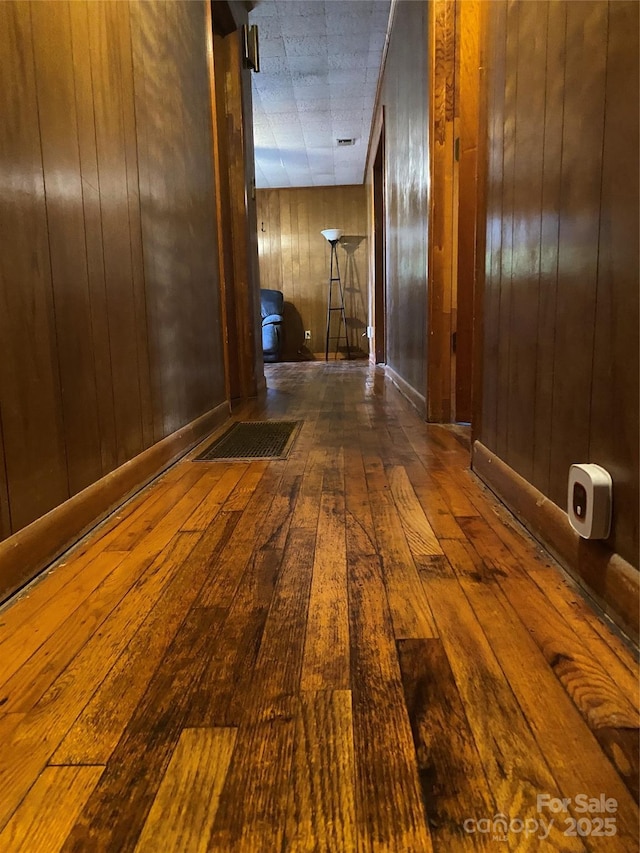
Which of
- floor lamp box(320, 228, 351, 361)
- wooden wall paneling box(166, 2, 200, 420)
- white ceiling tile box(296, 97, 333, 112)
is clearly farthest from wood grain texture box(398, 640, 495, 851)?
floor lamp box(320, 228, 351, 361)

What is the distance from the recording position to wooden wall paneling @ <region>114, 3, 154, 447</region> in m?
1.59

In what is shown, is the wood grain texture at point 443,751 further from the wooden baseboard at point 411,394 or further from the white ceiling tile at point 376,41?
the white ceiling tile at point 376,41

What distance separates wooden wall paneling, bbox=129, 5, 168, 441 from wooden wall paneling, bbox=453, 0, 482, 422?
1171mm

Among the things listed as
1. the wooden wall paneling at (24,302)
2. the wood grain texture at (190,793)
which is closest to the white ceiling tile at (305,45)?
the wooden wall paneling at (24,302)

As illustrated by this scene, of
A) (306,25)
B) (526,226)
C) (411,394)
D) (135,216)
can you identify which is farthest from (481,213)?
(306,25)

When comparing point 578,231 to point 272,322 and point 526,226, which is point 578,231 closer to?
point 526,226

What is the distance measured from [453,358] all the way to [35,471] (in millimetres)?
1875

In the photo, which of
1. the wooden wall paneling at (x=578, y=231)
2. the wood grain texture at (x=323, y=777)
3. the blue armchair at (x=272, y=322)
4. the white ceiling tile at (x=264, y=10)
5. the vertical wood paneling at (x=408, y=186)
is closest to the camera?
the wood grain texture at (x=323, y=777)

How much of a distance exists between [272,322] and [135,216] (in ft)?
18.4

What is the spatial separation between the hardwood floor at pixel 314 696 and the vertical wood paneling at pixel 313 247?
6.83 m

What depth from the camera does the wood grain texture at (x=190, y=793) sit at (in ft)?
1.63

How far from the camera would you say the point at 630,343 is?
2.48ft

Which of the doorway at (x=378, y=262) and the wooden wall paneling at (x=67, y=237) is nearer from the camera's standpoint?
the wooden wall paneling at (x=67, y=237)

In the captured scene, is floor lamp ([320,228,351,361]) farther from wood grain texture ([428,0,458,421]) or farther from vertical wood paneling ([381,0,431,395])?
wood grain texture ([428,0,458,421])
